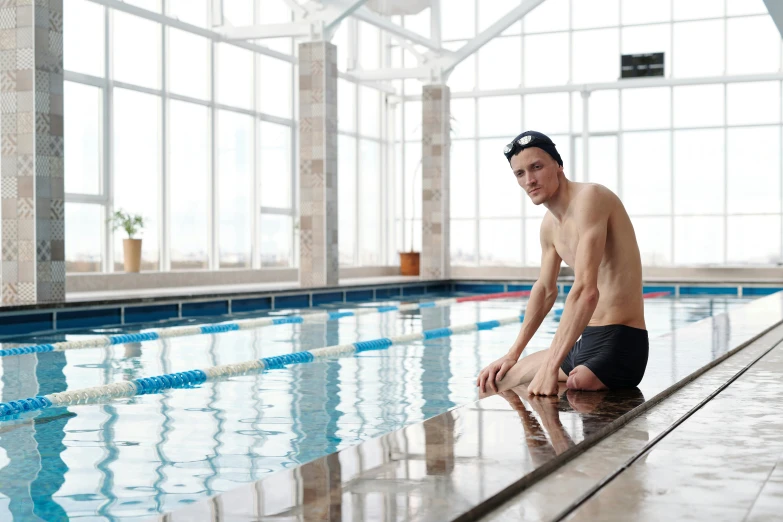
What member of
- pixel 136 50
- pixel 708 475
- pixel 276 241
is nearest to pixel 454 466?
pixel 708 475

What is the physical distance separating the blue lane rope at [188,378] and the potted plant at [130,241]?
6830 millimetres

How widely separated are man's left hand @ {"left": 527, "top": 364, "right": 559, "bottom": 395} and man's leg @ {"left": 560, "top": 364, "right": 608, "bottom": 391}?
20 cm

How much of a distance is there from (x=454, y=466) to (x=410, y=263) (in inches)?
783

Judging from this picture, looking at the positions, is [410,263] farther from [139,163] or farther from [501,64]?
[139,163]

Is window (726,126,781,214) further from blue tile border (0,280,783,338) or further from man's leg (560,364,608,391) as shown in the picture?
man's leg (560,364,608,391)

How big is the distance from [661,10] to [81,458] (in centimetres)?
2081

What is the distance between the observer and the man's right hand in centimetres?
437

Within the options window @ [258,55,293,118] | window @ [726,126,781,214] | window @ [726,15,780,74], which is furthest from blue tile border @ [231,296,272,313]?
window @ [726,15,780,74]

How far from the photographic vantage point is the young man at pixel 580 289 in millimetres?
3861

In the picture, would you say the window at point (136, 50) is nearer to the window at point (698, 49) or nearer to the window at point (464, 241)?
the window at point (464, 241)

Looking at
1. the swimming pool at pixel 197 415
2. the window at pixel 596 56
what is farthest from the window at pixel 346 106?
the swimming pool at pixel 197 415

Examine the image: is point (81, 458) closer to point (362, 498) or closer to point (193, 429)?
point (193, 429)

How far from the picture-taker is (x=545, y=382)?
159 inches

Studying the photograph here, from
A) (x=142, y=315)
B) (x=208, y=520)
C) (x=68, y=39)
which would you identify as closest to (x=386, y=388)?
(x=208, y=520)
